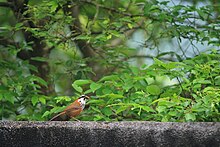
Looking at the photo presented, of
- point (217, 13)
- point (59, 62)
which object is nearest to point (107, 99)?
point (59, 62)

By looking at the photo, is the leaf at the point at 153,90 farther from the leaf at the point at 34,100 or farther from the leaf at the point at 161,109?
the leaf at the point at 34,100

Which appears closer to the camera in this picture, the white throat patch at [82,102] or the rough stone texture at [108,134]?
the rough stone texture at [108,134]

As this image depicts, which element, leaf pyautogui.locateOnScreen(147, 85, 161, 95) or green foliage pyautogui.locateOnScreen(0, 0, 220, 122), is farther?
leaf pyautogui.locateOnScreen(147, 85, 161, 95)

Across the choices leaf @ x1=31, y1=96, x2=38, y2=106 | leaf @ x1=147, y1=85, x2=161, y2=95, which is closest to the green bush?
leaf @ x1=147, y1=85, x2=161, y2=95

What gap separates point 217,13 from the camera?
5598mm

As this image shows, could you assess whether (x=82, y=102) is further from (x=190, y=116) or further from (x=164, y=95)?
(x=190, y=116)

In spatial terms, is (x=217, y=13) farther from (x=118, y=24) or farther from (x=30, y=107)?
(x=30, y=107)

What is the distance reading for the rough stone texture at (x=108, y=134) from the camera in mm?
2342

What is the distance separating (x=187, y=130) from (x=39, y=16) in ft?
8.30

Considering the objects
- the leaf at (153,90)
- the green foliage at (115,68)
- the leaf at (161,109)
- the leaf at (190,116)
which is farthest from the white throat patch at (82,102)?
the leaf at (190,116)

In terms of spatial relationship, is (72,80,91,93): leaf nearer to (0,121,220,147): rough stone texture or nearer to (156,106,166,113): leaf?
(156,106,166,113): leaf

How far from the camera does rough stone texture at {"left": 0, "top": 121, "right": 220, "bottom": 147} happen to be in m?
2.34

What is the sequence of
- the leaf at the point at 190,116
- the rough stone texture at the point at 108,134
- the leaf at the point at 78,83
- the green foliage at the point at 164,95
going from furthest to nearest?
the leaf at the point at 78,83, the green foliage at the point at 164,95, the leaf at the point at 190,116, the rough stone texture at the point at 108,134

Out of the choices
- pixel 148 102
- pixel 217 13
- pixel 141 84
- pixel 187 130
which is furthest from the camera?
pixel 217 13
